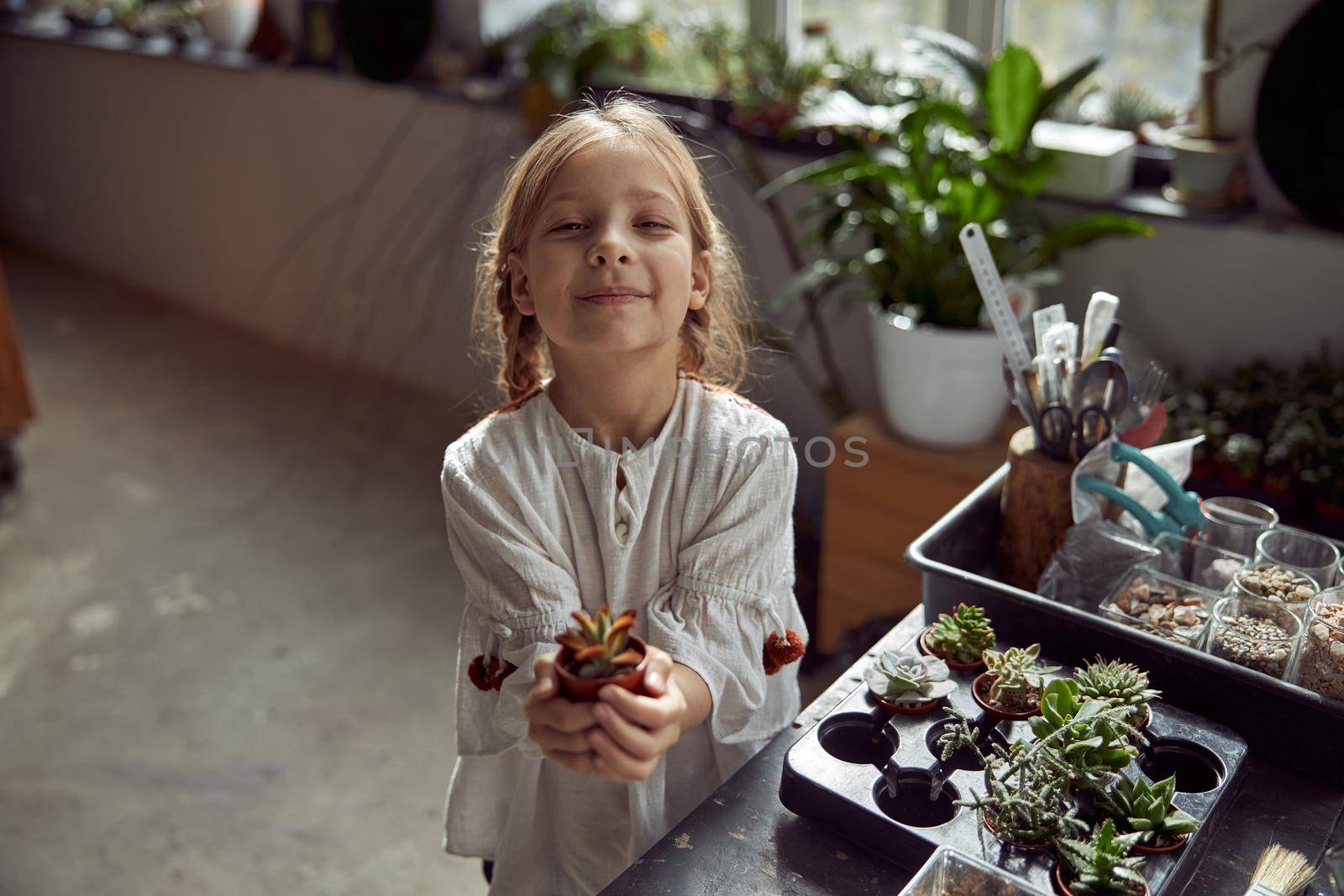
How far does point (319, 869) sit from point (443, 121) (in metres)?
2.19

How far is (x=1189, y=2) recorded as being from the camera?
7.25 ft

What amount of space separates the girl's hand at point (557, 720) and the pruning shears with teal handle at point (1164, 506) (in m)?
0.59

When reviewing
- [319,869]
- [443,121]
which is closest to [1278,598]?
[319,869]

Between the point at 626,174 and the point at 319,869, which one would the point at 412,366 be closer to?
the point at 319,869

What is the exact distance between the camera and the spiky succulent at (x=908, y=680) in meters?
0.96

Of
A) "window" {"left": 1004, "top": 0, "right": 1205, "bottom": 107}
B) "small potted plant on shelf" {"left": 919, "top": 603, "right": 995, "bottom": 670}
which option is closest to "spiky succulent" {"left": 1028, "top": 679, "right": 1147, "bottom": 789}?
"small potted plant on shelf" {"left": 919, "top": 603, "right": 995, "bottom": 670}

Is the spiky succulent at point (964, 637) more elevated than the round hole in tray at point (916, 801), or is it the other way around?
the spiky succulent at point (964, 637)

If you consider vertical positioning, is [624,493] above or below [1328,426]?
above

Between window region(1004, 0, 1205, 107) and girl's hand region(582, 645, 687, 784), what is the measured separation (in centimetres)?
187

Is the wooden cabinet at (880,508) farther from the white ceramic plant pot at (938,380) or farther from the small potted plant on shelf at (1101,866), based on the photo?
the small potted plant on shelf at (1101,866)

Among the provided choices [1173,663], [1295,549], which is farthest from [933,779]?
[1295,549]

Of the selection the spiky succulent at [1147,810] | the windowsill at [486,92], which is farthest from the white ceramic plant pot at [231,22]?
the spiky succulent at [1147,810]

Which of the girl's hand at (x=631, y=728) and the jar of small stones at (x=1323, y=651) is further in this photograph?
the jar of small stones at (x=1323, y=651)

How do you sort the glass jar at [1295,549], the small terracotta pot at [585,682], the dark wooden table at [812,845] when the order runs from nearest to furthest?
the small terracotta pot at [585,682] < the dark wooden table at [812,845] < the glass jar at [1295,549]
